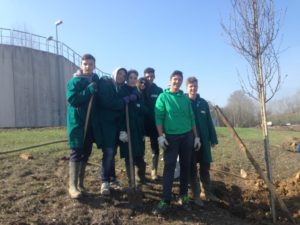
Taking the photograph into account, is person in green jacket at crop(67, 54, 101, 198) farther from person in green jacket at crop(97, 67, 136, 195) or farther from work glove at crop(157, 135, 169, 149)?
work glove at crop(157, 135, 169, 149)

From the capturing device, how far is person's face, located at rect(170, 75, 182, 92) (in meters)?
5.91

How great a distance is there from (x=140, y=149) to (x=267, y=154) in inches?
83.0

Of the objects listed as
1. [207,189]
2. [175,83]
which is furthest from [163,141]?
[207,189]

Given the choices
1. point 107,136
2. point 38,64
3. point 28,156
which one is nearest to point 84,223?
point 107,136

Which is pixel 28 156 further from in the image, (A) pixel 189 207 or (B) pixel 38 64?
(B) pixel 38 64

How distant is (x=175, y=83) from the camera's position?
5918 mm

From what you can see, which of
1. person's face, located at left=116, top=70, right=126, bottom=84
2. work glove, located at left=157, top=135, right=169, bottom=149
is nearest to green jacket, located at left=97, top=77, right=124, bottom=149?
person's face, located at left=116, top=70, right=126, bottom=84

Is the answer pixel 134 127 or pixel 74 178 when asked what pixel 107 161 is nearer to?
pixel 74 178

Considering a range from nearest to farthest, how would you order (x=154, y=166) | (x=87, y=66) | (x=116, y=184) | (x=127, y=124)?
(x=87, y=66) < (x=127, y=124) < (x=116, y=184) < (x=154, y=166)

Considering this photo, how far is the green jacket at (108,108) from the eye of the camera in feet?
19.4

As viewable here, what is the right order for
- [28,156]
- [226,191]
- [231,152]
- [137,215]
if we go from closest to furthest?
[137,215] → [226,191] → [28,156] → [231,152]

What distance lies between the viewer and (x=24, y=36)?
28.4 m

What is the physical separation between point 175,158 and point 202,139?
2.68 ft

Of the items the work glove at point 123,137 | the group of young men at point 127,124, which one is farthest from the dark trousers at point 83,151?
the work glove at point 123,137
